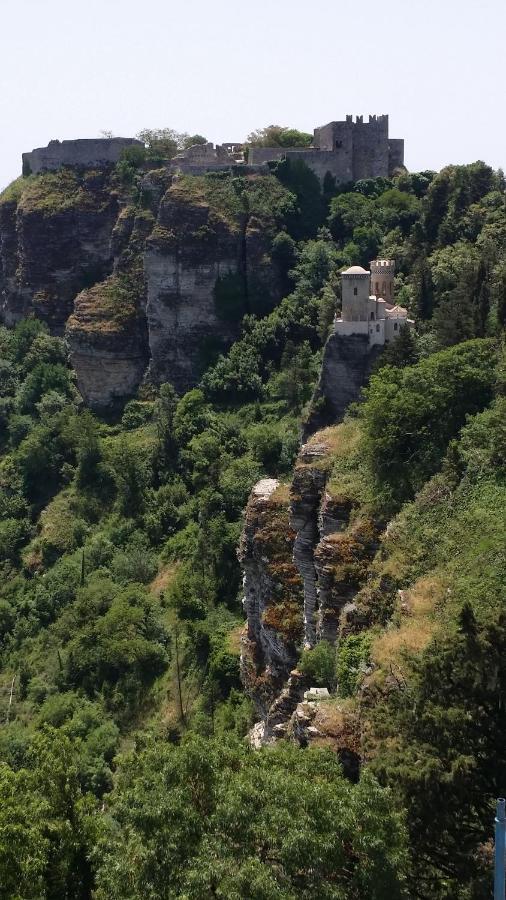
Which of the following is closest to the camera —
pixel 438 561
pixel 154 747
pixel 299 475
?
pixel 154 747

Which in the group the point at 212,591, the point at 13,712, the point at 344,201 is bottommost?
the point at 13,712

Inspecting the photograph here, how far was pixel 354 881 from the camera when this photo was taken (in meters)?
16.4

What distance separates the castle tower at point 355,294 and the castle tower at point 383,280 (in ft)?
13.6

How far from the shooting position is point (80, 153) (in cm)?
7638

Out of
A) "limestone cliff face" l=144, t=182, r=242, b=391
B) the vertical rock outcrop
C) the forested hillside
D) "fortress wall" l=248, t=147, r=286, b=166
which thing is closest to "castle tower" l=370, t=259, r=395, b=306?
the forested hillside

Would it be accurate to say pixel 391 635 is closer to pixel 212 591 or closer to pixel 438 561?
pixel 438 561

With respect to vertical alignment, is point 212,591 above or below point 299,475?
below

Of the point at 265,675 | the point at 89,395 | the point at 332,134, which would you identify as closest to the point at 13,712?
the point at 265,675

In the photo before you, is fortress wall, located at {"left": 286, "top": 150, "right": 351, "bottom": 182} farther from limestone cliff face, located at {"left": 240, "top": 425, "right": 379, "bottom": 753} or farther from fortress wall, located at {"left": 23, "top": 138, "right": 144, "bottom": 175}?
limestone cliff face, located at {"left": 240, "top": 425, "right": 379, "bottom": 753}

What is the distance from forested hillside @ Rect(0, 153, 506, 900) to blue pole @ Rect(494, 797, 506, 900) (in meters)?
2.47

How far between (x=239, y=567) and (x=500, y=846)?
1444 inches

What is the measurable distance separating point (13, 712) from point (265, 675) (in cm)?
1735

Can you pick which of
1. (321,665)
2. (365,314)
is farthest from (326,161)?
(321,665)

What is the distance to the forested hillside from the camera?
17.8 meters
